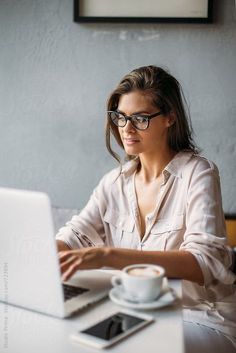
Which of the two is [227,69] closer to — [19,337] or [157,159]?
[157,159]

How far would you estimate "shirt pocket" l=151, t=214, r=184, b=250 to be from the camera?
1517 millimetres

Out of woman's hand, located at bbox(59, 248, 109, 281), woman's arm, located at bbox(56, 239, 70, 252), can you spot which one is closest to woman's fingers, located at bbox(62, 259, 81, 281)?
woman's hand, located at bbox(59, 248, 109, 281)

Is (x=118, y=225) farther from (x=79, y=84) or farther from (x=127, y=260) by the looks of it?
(x=79, y=84)

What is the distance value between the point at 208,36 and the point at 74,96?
0.66 metres

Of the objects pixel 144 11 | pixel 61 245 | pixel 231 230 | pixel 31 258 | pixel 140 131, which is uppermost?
pixel 144 11

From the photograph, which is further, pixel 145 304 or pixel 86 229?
pixel 86 229

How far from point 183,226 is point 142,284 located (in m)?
0.57

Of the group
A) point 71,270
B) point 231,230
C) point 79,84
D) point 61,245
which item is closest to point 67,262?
point 71,270

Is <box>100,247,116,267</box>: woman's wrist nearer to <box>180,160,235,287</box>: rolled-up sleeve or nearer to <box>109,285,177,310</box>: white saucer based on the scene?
<box>109,285,177,310</box>: white saucer

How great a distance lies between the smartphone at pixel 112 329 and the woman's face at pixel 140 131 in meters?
0.70

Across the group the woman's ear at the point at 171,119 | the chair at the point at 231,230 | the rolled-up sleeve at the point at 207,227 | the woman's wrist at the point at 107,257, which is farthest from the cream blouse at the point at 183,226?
the chair at the point at 231,230

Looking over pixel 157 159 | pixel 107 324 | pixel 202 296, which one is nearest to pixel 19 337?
pixel 107 324

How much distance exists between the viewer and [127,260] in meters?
1.18

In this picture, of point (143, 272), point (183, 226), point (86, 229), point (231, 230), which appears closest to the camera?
point (143, 272)
